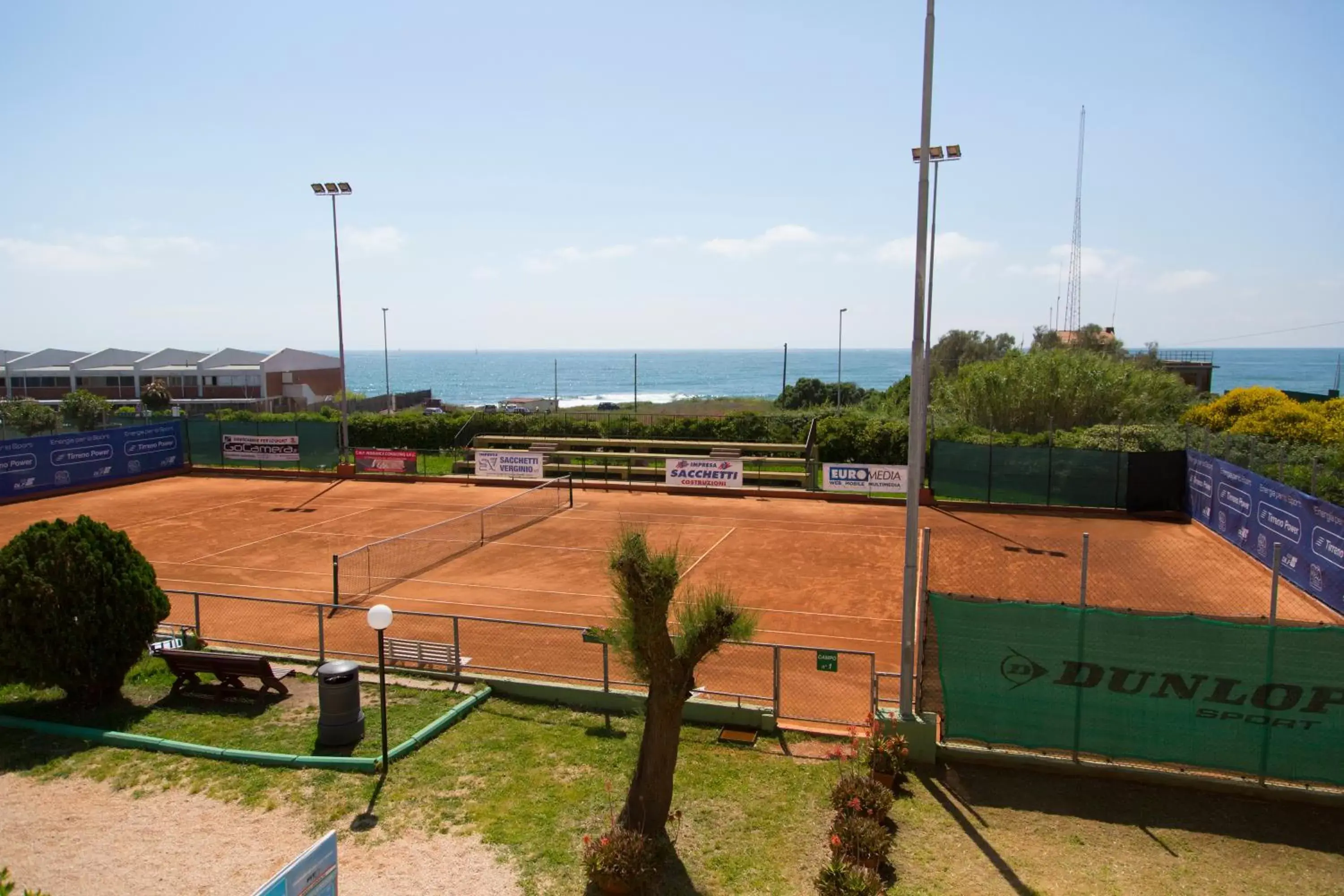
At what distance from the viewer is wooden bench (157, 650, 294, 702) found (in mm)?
13031

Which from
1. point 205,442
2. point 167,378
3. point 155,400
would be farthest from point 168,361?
point 205,442

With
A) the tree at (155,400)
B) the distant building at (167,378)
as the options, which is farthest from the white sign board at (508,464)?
the distant building at (167,378)

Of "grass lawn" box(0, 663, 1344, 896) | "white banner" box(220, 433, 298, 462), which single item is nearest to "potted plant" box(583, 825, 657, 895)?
"grass lawn" box(0, 663, 1344, 896)

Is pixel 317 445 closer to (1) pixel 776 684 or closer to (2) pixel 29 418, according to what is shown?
(2) pixel 29 418

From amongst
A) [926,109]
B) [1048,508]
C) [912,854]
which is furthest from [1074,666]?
[1048,508]

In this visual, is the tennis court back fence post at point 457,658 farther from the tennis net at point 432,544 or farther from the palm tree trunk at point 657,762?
the palm tree trunk at point 657,762

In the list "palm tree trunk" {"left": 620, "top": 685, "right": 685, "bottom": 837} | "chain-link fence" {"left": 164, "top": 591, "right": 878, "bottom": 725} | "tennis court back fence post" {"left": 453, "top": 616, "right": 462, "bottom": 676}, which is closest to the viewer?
"palm tree trunk" {"left": 620, "top": 685, "right": 685, "bottom": 837}

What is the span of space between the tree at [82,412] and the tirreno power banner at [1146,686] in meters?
51.1

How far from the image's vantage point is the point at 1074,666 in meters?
10.8

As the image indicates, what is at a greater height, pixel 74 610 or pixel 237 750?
pixel 74 610

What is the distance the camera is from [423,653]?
47.7 ft

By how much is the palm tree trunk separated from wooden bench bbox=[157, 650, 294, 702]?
22.9ft

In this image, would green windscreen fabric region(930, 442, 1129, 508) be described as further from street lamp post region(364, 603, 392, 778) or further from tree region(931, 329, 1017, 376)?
tree region(931, 329, 1017, 376)

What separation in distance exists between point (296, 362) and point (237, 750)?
8118cm
